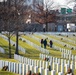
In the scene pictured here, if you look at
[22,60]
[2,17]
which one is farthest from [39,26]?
[22,60]

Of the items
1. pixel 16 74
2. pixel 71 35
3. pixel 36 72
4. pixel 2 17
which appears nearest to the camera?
pixel 36 72

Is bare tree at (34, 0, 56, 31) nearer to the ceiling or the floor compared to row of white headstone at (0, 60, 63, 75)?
nearer to the ceiling

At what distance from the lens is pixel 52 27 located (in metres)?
83.7

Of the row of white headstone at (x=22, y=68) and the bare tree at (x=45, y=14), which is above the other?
the bare tree at (x=45, y=14)

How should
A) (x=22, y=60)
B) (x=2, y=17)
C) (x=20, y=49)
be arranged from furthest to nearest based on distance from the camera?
(x=2, y=17) → (x=20, y=49) → (x=22, y=60)

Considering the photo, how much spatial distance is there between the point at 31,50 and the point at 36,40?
11446mm

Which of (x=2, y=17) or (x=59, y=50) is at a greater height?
(x=2, y=17)

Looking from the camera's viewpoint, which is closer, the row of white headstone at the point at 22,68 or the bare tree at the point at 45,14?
the row of white headstone at the point at 22,68

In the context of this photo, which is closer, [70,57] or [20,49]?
[70,57]

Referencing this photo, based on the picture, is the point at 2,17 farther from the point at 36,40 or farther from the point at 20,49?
the point at 20,49

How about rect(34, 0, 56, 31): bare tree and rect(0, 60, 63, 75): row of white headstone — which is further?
rect(34, 0, 56, 31): bare tree

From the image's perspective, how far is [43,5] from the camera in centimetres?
10056

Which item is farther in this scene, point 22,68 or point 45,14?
point 45,14

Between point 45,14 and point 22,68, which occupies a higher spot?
point 45,14
